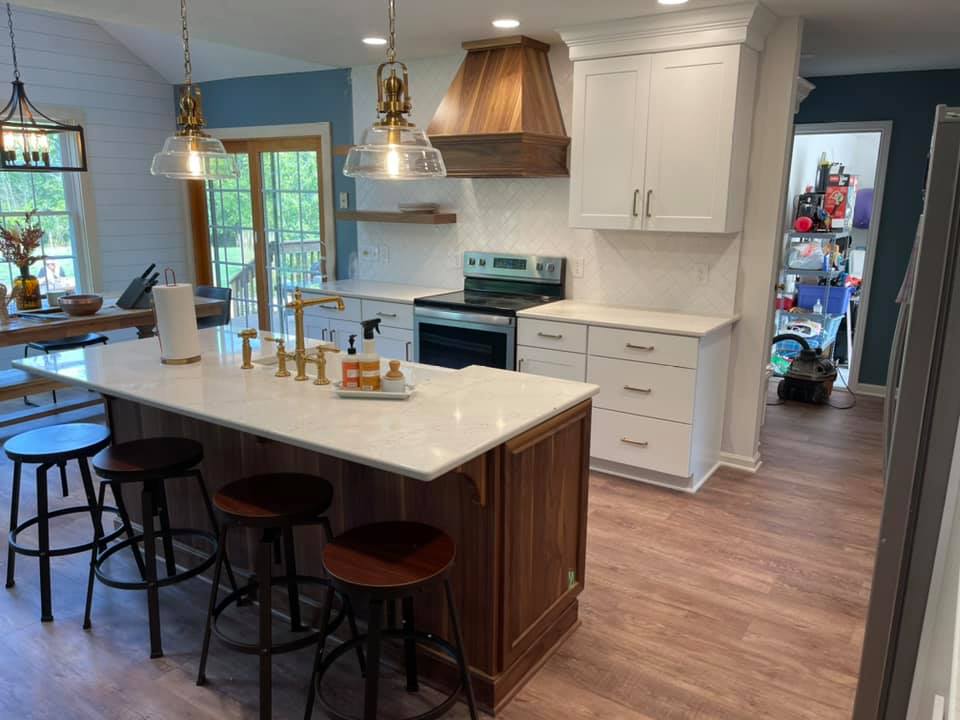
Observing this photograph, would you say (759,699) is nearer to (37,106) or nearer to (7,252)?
(7,252)

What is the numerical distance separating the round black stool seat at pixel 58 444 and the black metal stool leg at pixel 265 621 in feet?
3.45

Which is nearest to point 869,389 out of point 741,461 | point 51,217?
point 741,461

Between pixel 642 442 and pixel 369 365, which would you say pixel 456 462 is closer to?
pixel 369 365

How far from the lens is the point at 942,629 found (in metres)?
1.03

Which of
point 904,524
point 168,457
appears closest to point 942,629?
point 904,524

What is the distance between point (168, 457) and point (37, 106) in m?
4.44

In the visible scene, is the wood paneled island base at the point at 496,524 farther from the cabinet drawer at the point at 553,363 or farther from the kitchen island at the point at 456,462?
the cabinet drawer at the point at 553,363

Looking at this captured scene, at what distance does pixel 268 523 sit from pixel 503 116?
2.87 meters

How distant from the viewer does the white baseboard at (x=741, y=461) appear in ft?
13.6

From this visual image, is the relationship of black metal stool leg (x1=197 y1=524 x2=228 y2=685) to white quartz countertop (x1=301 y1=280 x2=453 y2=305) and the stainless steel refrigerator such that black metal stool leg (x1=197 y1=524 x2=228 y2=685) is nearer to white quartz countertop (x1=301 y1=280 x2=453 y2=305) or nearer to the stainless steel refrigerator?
the stainless steel refrigerator

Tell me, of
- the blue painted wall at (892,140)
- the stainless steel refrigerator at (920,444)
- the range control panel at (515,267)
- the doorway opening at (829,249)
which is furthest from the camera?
the doorway opening at (829,249)

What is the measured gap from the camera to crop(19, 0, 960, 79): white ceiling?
11.1ft

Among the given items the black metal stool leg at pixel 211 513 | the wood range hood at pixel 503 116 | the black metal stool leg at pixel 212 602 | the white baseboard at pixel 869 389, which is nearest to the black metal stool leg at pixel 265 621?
the black metal stool leg at pixel 212 602

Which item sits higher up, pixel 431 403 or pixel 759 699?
pixel 431 403
